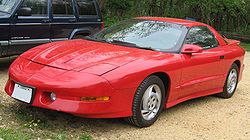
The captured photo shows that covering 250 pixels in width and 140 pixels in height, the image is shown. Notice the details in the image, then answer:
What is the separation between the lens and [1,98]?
224 inches

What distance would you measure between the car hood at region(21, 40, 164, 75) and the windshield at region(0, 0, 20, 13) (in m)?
2.36

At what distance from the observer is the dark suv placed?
7531 millimetres

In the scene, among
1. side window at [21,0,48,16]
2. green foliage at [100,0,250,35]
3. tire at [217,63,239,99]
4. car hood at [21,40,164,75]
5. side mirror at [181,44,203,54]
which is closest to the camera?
car hood at [21,40,164,75]

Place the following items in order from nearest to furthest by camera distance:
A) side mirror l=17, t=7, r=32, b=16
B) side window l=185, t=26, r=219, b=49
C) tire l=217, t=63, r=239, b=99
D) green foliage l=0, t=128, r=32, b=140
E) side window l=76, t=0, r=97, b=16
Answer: green foliage l=0, t=128, r=32, b=140 < side window l=185, t=26, r=219, b=49 < tire l=217, t=63, r=239, b=99 < side mirror l=17, t=7, r=32, b=16 < side window l=76, t=0, r=97, b=16

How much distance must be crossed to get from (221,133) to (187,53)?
1.22m

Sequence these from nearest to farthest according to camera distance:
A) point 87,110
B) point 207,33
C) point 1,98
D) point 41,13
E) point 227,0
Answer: point 87,110 < point 1,98 < point 207,33 < point 41,13 < point 227,0

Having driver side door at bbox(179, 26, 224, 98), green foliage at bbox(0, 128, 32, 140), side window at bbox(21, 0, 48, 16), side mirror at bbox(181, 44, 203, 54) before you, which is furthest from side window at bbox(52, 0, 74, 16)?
green foliage at bbox(0, 128, 32, 140)

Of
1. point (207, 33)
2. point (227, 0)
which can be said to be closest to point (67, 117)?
point (207, 33)

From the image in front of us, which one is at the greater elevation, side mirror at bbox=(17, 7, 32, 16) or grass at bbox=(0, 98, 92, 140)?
side mirror at bbox=(17, 7, 32, 16)

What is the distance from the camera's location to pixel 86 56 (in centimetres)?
506

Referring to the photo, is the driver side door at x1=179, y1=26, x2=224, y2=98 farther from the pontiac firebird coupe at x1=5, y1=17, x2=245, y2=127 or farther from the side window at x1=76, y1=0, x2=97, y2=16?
the side window at x1=76, y1=0, x2=97, y2=16

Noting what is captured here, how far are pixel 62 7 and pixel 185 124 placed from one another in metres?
4.37

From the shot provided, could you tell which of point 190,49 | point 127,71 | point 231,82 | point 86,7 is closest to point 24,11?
point 86,7

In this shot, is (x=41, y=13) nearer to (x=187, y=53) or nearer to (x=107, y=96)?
(x=187, y=53)
